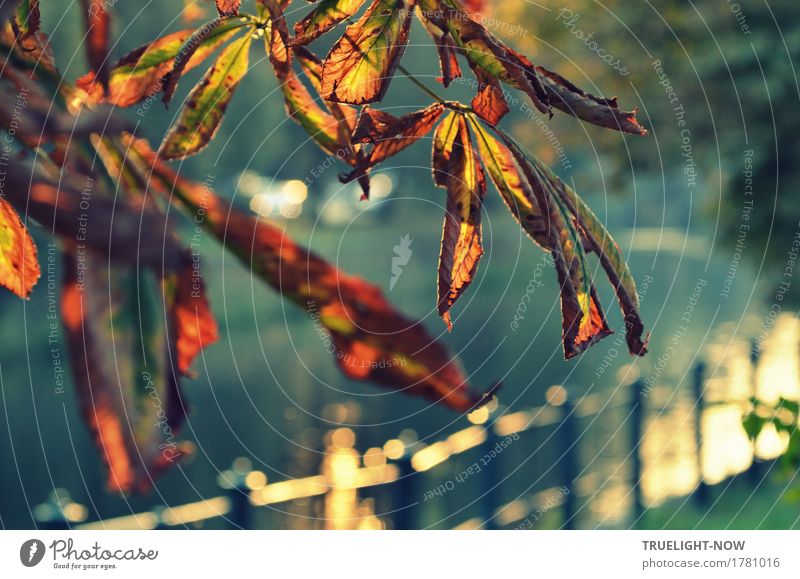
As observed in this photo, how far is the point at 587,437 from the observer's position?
10203mm

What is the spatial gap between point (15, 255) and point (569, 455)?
6058 millimetres

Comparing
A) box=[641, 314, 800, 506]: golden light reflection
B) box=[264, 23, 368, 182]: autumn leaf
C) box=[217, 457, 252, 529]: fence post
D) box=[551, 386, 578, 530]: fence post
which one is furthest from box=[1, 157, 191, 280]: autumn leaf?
box=[551, 386, 578, 530]: fence post

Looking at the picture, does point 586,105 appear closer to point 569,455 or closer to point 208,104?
point 208,104

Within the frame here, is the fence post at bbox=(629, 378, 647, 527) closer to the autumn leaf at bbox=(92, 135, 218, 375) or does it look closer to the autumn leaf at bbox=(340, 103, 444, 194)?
the autumn leaf at bbox=(92, 135, 218, 375)

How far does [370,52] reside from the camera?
132cm

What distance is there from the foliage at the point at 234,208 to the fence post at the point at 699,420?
6.47m

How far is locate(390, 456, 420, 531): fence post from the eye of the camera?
5426 millimetres

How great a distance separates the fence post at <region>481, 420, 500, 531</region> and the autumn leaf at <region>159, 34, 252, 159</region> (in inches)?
194

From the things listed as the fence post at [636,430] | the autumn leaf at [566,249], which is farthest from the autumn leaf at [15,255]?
the fence post at [636,430]

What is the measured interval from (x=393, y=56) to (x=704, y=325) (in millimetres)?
21664

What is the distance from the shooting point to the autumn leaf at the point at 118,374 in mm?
1591

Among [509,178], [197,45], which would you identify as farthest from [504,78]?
[197,45]

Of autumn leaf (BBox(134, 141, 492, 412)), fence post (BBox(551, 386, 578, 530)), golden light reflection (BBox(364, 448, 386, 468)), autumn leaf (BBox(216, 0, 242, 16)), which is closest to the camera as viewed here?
autumn leaf (BBox(216, 0, 242, 16))
